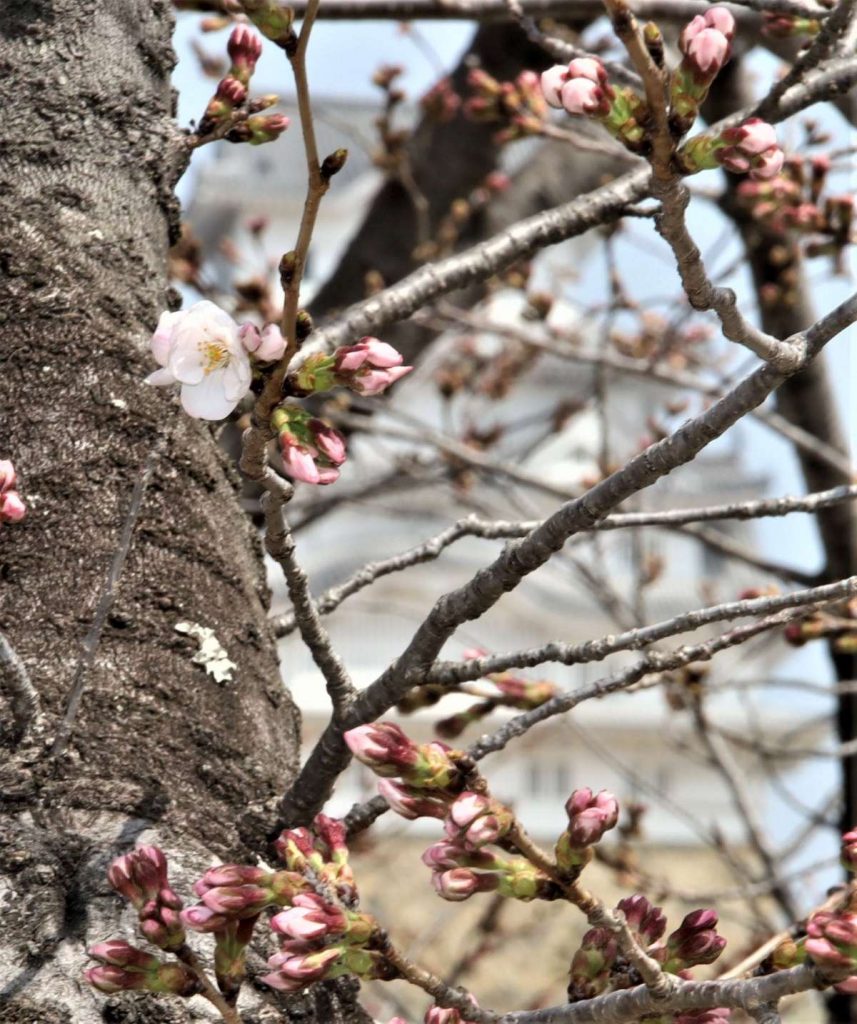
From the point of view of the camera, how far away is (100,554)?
119 centimetres

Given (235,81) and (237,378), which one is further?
(235,81)

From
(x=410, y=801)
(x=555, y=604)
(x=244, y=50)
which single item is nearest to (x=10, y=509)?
(x=410, y=801)

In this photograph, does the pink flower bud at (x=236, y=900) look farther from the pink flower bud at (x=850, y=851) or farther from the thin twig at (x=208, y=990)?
the pink flower bud at (x=850, y=851)

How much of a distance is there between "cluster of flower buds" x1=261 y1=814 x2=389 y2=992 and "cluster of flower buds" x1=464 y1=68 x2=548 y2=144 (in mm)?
1931

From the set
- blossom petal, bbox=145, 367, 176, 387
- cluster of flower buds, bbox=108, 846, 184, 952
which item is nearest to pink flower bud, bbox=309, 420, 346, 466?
blossom petal, bbox=145, 367, 176, 387

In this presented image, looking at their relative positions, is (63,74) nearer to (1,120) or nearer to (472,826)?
(1,120)

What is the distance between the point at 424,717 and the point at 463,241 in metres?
9.15

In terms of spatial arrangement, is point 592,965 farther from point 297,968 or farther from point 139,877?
point 139,877

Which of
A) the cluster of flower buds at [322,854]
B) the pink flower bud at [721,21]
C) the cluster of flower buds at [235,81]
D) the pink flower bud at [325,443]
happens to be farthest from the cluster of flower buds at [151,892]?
the cluster of flower buds at [235,81]

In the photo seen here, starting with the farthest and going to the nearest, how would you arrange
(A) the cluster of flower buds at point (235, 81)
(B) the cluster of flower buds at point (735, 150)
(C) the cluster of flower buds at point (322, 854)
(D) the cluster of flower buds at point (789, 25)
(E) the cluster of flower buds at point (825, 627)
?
(E) the cluster of flower buds at point (825, 627), (D) the cluster of flower buds at point (789, 25), (A) the cluster of flower buds at point (235, 81), (C) the cluster of flower buds at point (322, 854), (B) the cluster of flower buds at point (735, 150)

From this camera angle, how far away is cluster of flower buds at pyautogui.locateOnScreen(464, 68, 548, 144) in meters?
2.76

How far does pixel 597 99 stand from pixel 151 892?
2.08ft

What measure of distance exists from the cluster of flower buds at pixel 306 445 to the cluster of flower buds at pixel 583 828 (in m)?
0.29

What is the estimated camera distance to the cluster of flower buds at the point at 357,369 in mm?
1021
